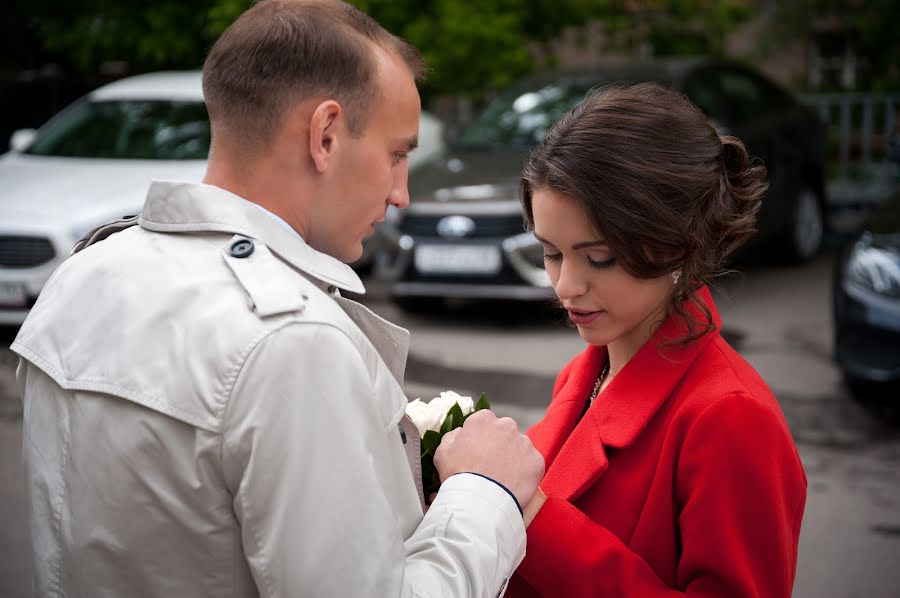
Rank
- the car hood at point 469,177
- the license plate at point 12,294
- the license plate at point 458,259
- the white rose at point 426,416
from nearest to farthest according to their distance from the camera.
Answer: the white rose at point 426,416
the license plate at point 12,294
the license plate at point 458,259
the car hood at point 469,177

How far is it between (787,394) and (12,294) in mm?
5290

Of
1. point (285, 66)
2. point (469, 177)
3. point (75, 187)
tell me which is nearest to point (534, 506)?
point (285, 66)

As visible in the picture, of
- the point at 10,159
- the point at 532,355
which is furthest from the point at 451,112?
the point at 532,355

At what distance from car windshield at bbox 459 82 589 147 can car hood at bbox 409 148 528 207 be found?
0.20m

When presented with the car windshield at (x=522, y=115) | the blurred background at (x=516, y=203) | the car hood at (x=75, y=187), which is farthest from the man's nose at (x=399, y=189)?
the car windshield at (x=522, y=115)

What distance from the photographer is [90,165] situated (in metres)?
8.73

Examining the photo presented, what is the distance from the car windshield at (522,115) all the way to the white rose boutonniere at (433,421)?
698 cm

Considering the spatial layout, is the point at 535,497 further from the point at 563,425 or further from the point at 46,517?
the point at 46,517

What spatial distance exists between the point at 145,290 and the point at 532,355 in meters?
6.05

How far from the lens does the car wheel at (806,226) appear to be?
10.2m

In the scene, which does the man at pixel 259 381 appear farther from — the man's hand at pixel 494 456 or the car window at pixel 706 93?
the car window at pixel 706 93

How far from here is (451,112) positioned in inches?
637

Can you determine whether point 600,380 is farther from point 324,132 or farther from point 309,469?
point 309,469

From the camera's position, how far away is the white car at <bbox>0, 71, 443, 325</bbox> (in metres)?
7.80
